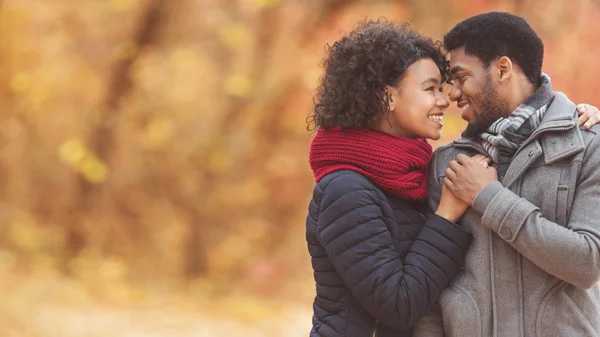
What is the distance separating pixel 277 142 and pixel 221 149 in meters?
0.47

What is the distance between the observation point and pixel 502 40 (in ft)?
6.26

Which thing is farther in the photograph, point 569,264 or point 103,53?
point 103,53

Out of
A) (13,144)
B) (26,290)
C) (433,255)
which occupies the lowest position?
(433,255)

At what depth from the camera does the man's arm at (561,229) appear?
1672 millimetres

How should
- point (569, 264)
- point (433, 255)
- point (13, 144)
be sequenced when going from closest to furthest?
1. point (569, 264)
2. point (433, 255)
3. point (13, 144)

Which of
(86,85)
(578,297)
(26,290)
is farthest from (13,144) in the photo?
(578,297)

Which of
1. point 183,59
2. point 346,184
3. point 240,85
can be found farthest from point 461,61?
point 183,59

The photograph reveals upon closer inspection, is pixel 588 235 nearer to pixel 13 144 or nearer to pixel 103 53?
pixel 103 53

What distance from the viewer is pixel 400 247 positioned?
1.85 metres

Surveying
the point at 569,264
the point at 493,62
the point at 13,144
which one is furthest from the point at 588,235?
the point at 13,144

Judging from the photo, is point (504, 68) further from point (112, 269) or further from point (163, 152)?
point (112, 269)

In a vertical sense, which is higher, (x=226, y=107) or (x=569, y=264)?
(x=226, y=107)

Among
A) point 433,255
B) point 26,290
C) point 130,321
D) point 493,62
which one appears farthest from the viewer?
point 26,290

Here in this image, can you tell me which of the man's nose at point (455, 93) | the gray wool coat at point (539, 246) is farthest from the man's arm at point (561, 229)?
the man's nose at point (455, 93)
